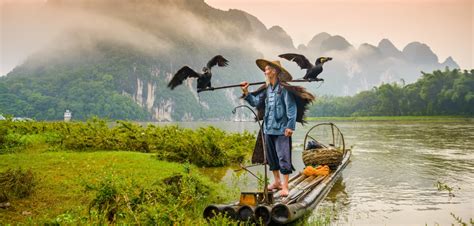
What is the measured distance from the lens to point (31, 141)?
42.5 ft

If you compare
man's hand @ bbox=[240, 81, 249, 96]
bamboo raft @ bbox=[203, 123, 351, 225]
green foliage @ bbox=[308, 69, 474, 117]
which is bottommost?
bamboo raft @ bbox=[203, 123, 351, 225]

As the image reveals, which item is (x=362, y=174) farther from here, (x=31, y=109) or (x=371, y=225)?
(x=31, y=109)

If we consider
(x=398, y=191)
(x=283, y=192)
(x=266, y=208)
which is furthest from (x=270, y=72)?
(x=398, y=191)

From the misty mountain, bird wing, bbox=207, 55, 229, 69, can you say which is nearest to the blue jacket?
bird wing, bbox=207, 55, 229, 69

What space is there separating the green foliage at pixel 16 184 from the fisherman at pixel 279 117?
3.39 meters

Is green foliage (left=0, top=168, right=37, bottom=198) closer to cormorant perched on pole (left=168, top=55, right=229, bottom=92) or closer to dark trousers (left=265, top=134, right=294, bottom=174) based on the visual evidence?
cormorant perched on pole (left=168, top=55, right=229, bottom=92)

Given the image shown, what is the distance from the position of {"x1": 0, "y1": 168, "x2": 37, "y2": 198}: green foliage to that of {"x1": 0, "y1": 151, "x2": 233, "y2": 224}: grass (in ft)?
0.31

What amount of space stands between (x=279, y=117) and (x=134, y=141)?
7598mm

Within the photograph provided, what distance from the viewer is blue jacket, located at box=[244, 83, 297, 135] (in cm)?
628

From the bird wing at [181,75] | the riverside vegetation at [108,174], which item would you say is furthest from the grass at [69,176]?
the bird wing at [181,75]

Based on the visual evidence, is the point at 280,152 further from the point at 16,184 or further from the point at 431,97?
the point at 431,97

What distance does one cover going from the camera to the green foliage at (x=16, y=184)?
20.0 feet

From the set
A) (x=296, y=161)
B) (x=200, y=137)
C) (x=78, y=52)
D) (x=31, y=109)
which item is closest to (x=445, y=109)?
(x=296, y=161)

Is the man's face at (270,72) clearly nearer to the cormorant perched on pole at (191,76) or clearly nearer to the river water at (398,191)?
the cormorant perched on pole at (191,76)
